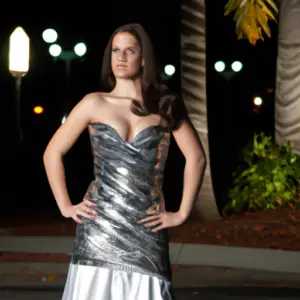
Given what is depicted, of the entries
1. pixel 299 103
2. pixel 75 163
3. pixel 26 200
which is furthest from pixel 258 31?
pixel 75 163

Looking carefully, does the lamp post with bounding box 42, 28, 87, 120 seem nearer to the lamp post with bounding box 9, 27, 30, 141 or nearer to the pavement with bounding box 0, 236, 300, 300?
the lamp post with bounding box 9, 27, 30, 141

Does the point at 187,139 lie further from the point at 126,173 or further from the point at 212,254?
the point at 212,254

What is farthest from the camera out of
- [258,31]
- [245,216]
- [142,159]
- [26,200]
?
[26,200]

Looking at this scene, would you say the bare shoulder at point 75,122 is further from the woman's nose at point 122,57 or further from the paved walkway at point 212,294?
the paved walkway at point 212,294

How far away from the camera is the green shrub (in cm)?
1898

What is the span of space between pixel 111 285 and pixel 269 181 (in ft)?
46.5


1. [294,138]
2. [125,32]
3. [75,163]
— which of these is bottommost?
[75,163]

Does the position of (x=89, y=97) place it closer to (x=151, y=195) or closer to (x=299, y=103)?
(x=151, y=195)

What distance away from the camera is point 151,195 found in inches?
203

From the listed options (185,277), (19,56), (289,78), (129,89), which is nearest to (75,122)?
(129,89)

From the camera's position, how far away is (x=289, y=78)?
19.6 m

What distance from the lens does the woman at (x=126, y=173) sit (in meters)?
5.11

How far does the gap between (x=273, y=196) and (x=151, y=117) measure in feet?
46.3

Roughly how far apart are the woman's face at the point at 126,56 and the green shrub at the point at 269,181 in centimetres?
1389
